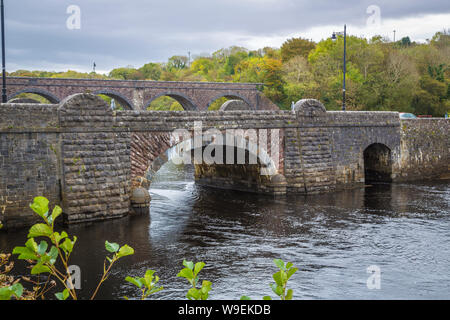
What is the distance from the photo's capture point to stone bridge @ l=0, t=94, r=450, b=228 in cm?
1541

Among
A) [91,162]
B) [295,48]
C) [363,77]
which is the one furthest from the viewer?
Answer: [295,48]

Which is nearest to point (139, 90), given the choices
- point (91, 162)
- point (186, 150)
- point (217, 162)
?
point (217, 162)

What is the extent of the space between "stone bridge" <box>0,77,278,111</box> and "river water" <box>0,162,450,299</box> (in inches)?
964

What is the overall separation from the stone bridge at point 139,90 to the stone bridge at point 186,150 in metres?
21.8

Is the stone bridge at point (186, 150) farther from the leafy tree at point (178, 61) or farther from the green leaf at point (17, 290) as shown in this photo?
the leafy tree at point (178, 61)

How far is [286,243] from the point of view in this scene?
14.2m

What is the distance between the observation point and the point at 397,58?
43.1 meters

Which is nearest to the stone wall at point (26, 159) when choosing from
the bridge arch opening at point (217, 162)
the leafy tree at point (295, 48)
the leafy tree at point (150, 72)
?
the bridge arch opening at point (217, 162)

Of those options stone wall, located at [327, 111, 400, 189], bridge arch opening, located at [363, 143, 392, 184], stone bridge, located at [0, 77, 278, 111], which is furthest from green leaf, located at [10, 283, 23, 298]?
stone bridge, located at [0, 77, 278, 111]

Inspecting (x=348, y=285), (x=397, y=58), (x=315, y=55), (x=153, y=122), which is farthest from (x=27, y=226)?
(x=315, y=55)

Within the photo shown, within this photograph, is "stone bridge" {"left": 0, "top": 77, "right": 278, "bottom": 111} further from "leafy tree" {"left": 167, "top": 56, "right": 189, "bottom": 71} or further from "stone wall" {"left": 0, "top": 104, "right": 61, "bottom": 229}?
"leafy tree" {"left": 167, "top": 56, "right": 189, "bottom": 71}

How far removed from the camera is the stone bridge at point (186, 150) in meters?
15.4

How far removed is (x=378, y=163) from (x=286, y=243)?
1480 centimetres

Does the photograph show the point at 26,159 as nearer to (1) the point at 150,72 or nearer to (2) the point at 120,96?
(2) the point at 120,96
